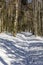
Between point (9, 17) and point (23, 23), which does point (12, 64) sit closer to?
point (9, 17)

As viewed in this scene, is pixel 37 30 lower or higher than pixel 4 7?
lower

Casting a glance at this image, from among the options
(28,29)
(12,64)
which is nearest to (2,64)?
(12,64)

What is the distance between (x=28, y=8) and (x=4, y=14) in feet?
44.8

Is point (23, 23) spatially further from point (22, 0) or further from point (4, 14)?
point (4, 14)

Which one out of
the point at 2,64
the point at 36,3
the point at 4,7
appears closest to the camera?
the point at 2,64

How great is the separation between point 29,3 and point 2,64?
3534 centimetres

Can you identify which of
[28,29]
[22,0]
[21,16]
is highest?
[22,0]

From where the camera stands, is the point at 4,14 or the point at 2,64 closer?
the point at 2,64

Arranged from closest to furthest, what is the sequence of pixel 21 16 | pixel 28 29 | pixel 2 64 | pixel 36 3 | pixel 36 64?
pixel 2 64
pixel 36 64
pixel 36 3
pixel 21 16
pixel 28 29

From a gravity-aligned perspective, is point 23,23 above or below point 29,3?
below

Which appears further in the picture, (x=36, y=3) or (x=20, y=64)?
(x=36, y=3)

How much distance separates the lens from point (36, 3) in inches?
1214

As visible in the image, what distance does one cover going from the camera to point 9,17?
30.6 metres

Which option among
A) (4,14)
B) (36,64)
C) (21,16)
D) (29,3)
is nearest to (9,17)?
(4,14)
